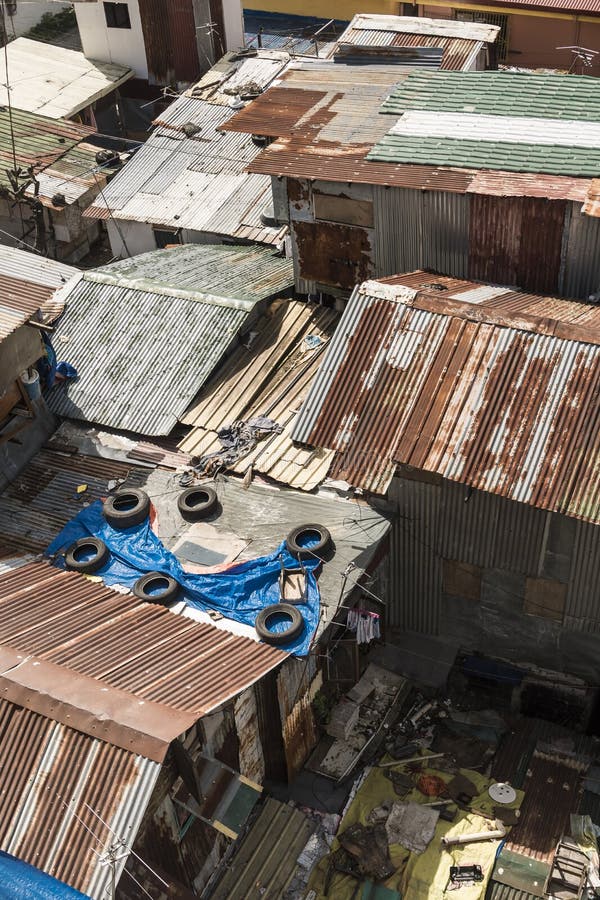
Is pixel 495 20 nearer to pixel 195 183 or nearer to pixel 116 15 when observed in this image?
pixel 116 15

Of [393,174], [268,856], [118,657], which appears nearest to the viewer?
[118,657]

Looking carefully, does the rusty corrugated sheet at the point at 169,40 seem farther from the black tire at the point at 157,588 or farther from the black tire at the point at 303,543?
the black tire at the point at 157,588

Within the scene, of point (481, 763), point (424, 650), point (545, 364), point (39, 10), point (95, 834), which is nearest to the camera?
point (95, 834)

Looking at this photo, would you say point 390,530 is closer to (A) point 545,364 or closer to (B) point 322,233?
(A) point 545,364

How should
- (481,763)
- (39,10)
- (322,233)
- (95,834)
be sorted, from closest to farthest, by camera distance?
(95,834) → (481,763) → (322,233) → (39,10)

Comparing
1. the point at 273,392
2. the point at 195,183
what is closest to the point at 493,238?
the point at 273,392

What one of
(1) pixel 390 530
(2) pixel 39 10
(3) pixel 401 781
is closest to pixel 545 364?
(1) pixel 390 530

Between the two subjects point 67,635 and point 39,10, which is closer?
point 67,635
